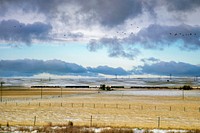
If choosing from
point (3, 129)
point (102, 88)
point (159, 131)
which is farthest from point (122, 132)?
point (102, 88)

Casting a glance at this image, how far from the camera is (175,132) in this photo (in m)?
34.8

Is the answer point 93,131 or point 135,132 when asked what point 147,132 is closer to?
point 135,132

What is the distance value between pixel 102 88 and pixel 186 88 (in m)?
43.7

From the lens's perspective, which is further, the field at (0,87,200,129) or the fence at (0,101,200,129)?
the field at (0,87,200,129)

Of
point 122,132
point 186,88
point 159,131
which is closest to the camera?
point 122,132

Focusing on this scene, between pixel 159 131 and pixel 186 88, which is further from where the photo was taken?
pixel 186 88

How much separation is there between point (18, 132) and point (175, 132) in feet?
52.8

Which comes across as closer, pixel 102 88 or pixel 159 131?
pixel 159 131

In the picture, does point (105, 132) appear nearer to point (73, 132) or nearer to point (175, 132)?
point (73, 132)

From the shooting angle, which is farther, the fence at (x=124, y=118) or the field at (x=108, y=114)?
the field at (x=108, y=114)

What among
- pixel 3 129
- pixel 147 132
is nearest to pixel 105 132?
pixel 147 132

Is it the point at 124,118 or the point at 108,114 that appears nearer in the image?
the point at 124,118

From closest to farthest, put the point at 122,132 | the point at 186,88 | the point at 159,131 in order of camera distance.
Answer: the point at 122,132
the point at 159,131
the point at 186,88

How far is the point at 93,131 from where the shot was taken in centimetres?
3416
